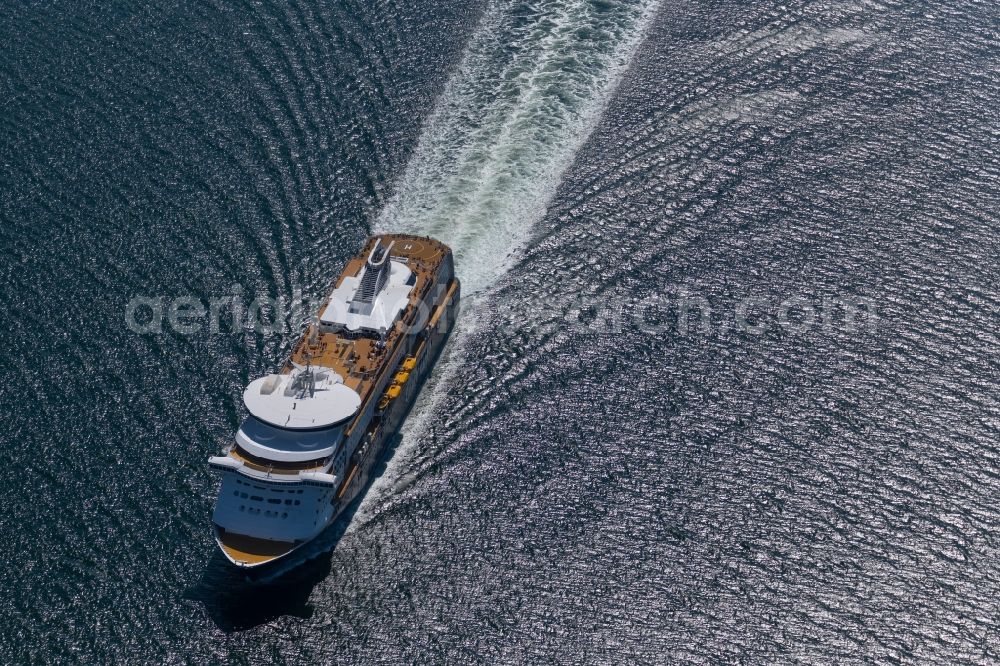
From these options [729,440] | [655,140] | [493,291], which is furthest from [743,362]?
[655,140]

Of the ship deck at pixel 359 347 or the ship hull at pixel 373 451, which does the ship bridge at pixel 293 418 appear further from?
the ship hull at pixel 373 451

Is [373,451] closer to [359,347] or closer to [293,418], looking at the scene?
[293,418]

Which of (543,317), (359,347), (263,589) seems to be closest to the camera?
(263,589)

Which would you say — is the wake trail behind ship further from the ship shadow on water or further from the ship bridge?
the ship shadow on water

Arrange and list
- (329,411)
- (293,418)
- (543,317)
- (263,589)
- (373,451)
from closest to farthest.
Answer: (263,589) → (293,418) → (329,411) → (373,451) → (543,317)

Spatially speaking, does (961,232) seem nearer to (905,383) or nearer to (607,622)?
(905,383)

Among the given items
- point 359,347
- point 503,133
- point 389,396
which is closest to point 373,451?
point 389,396
